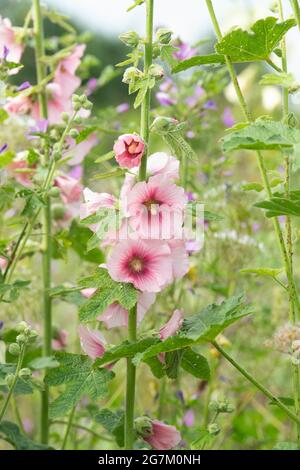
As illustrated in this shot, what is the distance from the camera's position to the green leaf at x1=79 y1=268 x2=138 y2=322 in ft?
2.75

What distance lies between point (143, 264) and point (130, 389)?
0.15m

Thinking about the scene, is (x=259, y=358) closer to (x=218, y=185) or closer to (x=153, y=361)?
(x=218, y=185)

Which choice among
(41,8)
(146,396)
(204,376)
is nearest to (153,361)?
(204,376)

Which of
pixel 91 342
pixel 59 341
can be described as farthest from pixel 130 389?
pixel 59 341

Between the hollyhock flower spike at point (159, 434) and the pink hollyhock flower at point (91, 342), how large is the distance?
109 millimetres

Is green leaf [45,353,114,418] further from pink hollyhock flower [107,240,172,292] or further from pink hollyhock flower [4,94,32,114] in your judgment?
pink hollyhock flower [4,94,32,114]

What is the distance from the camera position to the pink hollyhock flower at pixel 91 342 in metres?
0.90

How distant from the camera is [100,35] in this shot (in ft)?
43.9

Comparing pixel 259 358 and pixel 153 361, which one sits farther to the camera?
pixel 259 358

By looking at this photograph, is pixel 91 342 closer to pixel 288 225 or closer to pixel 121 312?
pixel 121 312

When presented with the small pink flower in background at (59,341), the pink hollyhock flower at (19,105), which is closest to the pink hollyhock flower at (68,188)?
the pink hollyhock flower at (19,105)

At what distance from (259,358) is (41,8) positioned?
3.23 feet

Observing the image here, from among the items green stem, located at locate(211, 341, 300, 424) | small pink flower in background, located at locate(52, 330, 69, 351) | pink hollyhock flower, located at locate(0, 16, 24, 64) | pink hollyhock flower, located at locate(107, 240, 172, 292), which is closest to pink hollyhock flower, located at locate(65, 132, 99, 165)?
pink hollyhock flower, located at locate(0, 16, 24, 64)

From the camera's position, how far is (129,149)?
0.85 metres
